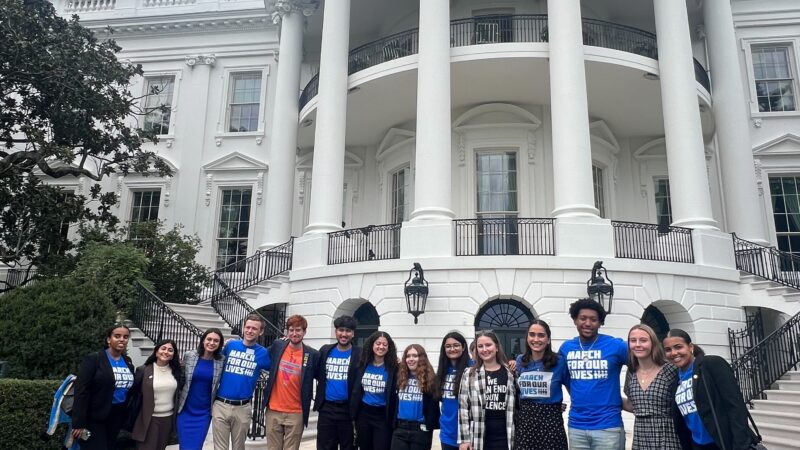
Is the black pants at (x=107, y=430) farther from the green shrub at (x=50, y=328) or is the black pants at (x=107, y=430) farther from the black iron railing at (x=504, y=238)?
the black iron railing at (x=504, y=238)

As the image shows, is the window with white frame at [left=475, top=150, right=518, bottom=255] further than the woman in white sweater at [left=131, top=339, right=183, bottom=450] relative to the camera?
Yes

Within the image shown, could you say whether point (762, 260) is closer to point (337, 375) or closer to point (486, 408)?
point (486, 408)

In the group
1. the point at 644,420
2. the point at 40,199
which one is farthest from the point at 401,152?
the point at 644,420

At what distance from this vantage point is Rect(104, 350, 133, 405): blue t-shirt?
548cm

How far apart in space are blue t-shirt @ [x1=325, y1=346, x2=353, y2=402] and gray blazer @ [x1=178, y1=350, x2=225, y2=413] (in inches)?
43.4

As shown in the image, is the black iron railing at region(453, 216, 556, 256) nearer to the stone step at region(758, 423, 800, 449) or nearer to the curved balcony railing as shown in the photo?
the stone step at region(758, 423, 800, 449)

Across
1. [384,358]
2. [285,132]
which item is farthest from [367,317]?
[384,358]

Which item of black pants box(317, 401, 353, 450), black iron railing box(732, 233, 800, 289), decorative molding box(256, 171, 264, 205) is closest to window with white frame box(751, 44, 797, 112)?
black iron railing box(732, 233, 800, 289)

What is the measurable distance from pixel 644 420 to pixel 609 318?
823 cm

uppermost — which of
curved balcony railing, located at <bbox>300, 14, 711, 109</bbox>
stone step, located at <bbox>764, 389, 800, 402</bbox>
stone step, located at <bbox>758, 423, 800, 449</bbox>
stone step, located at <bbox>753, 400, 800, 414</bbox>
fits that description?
curved balcony railing, located at <bbox>300, 14, 711, 109</bbox>

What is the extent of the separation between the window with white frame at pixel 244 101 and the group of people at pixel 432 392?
1688 cm

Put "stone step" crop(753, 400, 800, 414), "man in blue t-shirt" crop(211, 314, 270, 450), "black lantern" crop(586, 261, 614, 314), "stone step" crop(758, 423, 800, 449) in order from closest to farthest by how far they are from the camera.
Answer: "man in blue t-shirt" crop(211, 314, 270, 450) < "stone step" crop(758, 423, 800, 449) < "stone step" crop(753, 400, 800, 414) < "black lantern" crop(586, 261, 614, 314)

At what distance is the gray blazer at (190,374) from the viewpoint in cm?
564

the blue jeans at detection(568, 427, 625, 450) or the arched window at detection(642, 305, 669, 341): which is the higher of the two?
the arched window at detection(642, 305, 669, 341)
